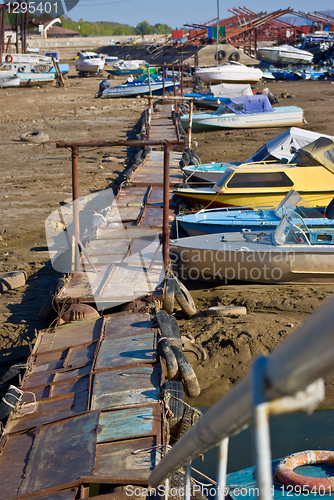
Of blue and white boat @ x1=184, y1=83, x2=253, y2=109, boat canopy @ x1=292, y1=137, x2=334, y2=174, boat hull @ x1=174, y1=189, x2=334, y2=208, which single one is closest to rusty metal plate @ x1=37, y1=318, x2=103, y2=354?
boat hull @ x1=174, y1=189, x2=334, y2=208

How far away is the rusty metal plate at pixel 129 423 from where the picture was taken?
4.43m

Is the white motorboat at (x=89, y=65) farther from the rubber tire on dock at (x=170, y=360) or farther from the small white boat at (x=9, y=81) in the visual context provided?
the rubber tire on dock at (x=170, y=360)

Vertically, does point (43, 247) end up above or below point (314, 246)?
below

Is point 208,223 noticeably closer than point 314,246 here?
No

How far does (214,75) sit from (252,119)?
1197cm

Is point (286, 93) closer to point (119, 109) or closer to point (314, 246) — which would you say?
point (119, 109)

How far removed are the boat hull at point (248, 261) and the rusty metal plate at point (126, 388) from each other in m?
4.13

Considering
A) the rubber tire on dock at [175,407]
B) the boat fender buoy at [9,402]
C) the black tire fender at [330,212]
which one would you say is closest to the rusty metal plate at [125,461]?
the rubber tire on dock at [175,407]

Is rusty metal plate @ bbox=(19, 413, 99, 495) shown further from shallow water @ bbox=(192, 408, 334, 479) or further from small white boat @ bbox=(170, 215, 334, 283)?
small white boat @ bbox=(170, 215, 334, 283)

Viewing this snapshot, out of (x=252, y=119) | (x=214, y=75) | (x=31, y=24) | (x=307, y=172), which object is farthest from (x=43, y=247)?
(x=31, y=24)

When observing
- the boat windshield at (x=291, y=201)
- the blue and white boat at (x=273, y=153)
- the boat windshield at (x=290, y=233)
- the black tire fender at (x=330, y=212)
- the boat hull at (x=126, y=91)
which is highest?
the boat hull at (x=126, y=91)

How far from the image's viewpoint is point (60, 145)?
738 centimetres

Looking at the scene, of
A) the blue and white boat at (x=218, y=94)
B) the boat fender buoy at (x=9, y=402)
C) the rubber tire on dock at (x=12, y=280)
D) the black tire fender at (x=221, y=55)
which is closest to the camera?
the boat fender buoy at (x=9, y=402)

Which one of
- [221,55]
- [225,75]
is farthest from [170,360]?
[221,55]
